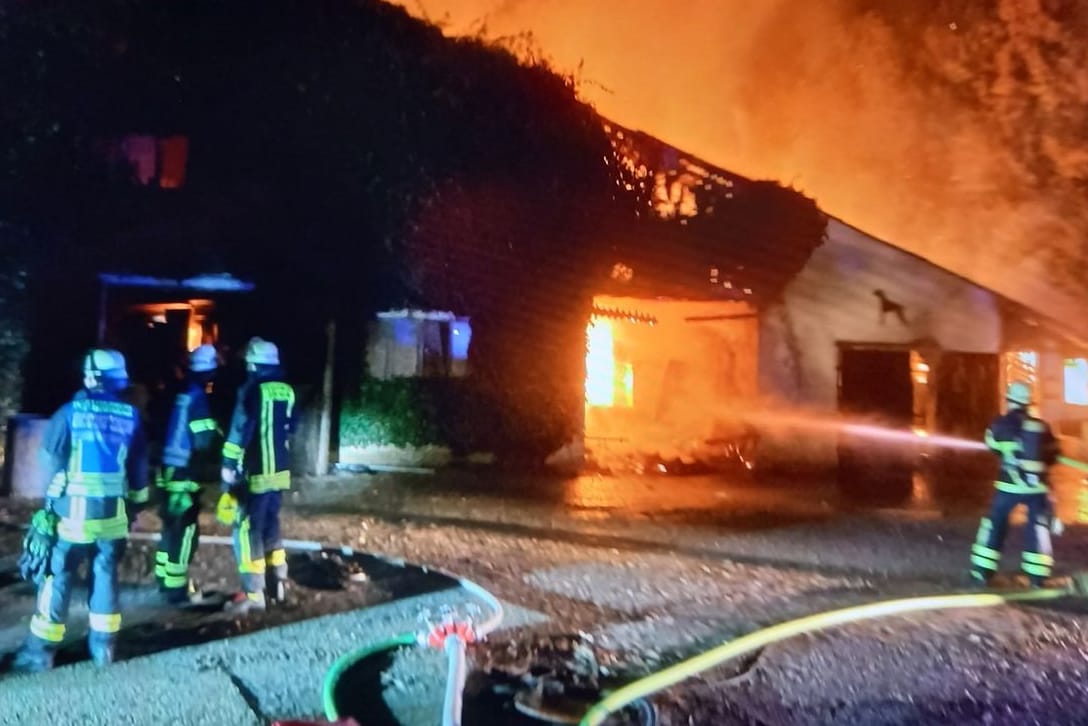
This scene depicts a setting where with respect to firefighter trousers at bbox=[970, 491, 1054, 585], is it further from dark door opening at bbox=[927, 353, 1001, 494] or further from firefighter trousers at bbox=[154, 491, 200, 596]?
dark door opening at bbox=[927, 353, 1001, 494]

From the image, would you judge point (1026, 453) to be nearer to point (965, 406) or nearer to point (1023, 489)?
point (1023, 489)

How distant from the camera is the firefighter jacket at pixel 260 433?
5574 mm

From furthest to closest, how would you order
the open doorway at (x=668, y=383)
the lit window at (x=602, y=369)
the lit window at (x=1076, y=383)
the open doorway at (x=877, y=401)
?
1. the lit window at (x=1076, y=383)
2. the lit window at (x=602, y=369)
3. the open doorway at (x=668, y=383)
4. the open doorway at (x=877, y=401)

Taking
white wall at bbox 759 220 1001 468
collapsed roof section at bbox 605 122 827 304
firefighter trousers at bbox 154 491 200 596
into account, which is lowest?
firefighter trousers at bbox 154 491 200 596

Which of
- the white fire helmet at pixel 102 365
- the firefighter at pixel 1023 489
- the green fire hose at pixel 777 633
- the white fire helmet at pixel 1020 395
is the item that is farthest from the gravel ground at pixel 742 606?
the white fire helmet at pixel 102 365

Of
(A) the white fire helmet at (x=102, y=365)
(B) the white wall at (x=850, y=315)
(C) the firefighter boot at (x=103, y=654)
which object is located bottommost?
(C) the firefighter boot at (x=103, y=654)

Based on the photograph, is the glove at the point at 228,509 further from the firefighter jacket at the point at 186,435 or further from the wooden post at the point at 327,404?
the wooden post at the point at 327,404

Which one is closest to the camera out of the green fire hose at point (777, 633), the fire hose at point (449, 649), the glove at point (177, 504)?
the fire hose at point (449, 649)

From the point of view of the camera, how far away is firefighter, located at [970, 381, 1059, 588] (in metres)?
6.93

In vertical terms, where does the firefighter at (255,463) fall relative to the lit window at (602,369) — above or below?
below

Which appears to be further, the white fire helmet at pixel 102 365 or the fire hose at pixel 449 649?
the white fire helmet at pixel 102 365

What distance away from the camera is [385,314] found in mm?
14094

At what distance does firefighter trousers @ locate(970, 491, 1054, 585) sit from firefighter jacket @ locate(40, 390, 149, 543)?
20.9 ft

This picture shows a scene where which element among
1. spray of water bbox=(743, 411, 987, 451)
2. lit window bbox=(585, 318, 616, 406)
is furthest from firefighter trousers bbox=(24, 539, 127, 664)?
lit window bbox=(585, 318, 616, 406)
